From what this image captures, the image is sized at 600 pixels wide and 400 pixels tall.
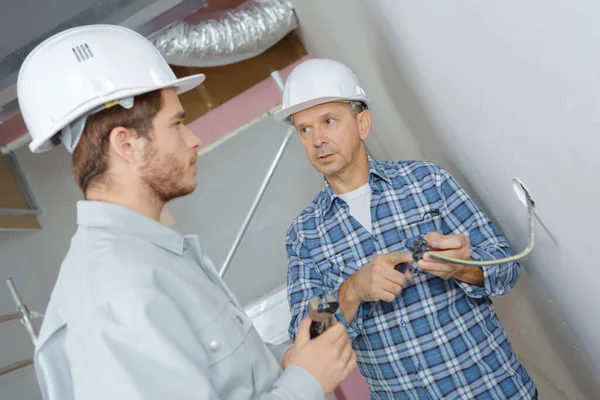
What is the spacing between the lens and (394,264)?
122cm

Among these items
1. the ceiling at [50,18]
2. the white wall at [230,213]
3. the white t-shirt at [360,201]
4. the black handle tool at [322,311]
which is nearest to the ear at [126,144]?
the black handle tool at [322,311]

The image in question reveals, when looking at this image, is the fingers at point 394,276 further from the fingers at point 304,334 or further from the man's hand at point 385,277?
the fingers at point 304,334

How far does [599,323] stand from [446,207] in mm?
452

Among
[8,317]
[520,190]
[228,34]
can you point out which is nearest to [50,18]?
[228,34]

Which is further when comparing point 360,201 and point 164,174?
point 360,201

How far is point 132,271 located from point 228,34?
5.92 feet

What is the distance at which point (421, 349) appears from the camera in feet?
4.44

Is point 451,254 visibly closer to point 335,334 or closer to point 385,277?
point 385,277

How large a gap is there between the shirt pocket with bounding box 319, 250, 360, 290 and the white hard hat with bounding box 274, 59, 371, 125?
0.41 m

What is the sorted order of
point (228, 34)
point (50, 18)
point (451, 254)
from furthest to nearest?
point (228, 34), point (50, 18), point (451, 254)

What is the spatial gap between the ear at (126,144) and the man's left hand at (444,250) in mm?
622

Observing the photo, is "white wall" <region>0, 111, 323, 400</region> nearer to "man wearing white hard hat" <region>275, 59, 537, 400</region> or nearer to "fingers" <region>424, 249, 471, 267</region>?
"man wearing white hard hat" <region>275, 59, 537, 400</region>

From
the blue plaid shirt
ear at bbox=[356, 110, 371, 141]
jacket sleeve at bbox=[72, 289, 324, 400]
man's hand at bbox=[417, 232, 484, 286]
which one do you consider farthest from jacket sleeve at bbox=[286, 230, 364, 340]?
jacket sleeve at bbox=[72, 289, 324, 400]

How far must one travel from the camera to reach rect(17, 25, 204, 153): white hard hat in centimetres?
99
